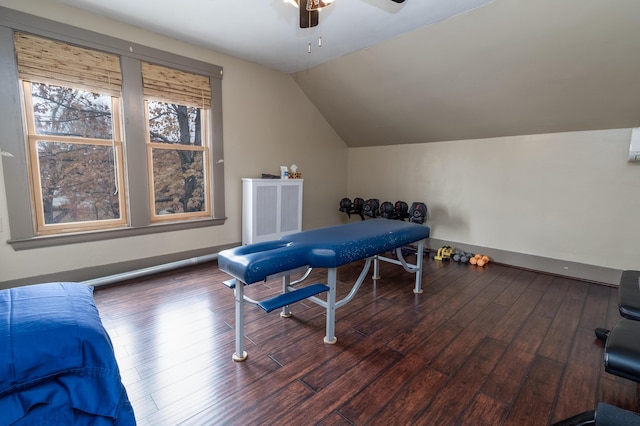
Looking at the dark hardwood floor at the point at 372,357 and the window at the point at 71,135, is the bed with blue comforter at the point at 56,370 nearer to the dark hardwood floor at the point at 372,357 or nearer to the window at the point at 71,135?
the dark hardwood floor at the point at 372,357

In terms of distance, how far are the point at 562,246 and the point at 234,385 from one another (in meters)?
4.12

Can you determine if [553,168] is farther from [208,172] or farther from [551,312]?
[208,172]

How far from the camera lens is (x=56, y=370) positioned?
0.90m

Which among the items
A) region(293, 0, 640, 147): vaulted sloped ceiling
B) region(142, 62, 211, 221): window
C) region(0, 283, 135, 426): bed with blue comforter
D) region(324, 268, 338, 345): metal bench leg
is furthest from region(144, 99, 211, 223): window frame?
region(0, 283, 135, 426): bed with blue comforter

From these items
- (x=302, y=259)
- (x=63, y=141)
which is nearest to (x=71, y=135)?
(x=63, y=141)

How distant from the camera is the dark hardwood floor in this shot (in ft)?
5.20

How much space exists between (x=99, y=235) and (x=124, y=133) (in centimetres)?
114

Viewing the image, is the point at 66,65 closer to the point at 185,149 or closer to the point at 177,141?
the point at 177,141

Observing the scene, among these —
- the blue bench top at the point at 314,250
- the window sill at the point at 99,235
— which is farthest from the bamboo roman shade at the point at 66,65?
the blue bench top at the point at 314,250

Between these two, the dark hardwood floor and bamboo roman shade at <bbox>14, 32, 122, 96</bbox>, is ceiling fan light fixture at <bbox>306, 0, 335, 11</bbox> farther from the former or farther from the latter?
the dark hardwood floor

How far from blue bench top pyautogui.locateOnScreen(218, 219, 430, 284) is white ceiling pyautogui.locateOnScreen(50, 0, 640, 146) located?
6.60ft

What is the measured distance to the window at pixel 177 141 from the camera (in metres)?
3.44

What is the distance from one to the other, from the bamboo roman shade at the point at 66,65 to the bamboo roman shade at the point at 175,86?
A: 0.29m

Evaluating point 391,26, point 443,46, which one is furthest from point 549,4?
point 391,26
